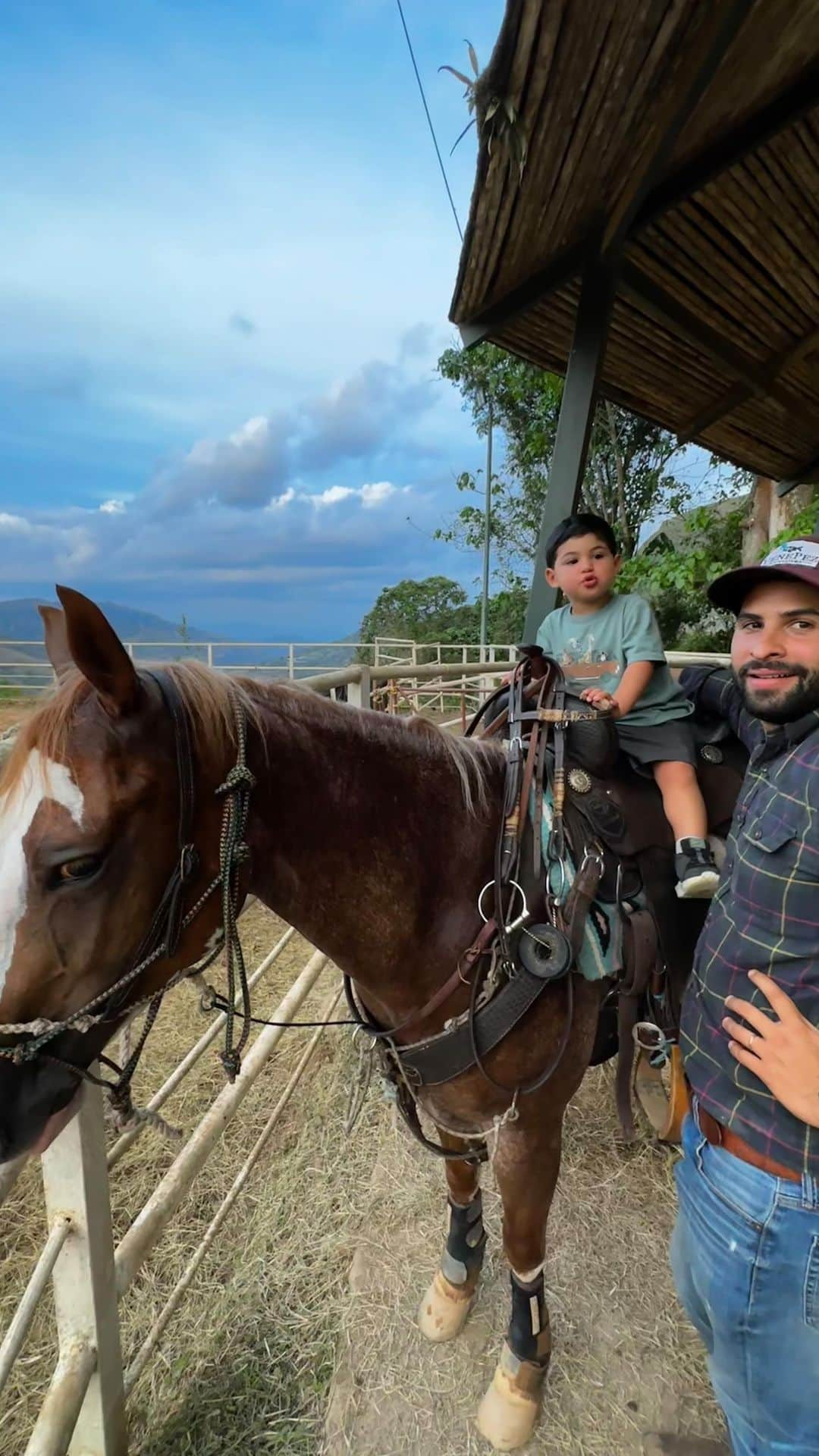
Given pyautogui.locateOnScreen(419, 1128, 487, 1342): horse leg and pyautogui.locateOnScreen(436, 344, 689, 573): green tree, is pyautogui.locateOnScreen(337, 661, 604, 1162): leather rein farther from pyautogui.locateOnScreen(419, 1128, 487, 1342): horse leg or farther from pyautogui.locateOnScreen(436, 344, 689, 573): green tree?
pyautogui.locateOnScreen(436, 344, 689, 573): green tree

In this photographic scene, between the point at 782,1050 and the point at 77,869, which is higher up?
the point at 77,869

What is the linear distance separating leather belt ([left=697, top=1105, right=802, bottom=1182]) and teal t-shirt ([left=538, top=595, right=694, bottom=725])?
970 millimetres

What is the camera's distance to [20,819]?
871 mm

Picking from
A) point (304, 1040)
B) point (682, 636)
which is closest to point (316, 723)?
point (304, 1040)

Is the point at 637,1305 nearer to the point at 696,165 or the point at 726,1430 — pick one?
the point at 726,1430

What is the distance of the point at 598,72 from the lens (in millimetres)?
1741

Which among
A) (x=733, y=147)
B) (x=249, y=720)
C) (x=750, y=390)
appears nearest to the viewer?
(x=249, y=720)

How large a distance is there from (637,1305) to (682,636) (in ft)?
46.5

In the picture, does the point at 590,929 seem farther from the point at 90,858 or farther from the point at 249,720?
the point at 90,858

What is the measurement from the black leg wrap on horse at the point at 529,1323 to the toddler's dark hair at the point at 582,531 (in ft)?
6.88

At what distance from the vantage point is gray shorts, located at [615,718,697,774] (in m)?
1.65

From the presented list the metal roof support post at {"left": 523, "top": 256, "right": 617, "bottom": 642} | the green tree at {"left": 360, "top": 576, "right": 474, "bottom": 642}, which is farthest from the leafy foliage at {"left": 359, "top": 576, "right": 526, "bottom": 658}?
the metal roof support post at {"left": 523, "top": 256, "right": 617, "bottom": 642}

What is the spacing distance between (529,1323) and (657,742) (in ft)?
5.15

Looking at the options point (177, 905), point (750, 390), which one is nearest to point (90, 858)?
point (177, 905)
